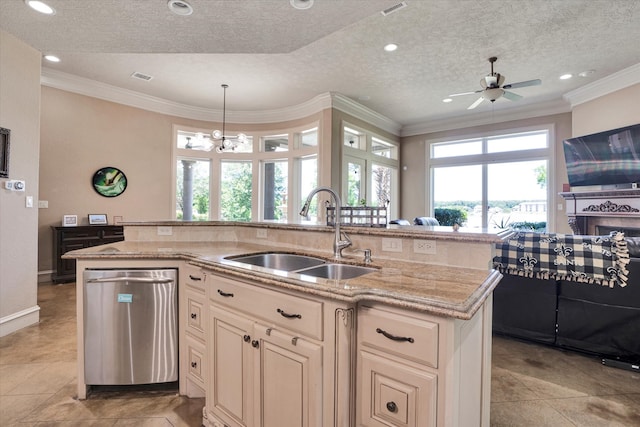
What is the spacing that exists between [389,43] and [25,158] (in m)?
4.33

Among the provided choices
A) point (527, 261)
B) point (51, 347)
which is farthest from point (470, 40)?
point (51, 347)

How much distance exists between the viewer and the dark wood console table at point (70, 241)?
15.2 feet

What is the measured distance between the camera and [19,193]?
3199 millimetres

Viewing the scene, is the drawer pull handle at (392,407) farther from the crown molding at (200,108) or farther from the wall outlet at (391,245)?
the crown molding at (200,108)

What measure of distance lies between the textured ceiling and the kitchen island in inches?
69.4

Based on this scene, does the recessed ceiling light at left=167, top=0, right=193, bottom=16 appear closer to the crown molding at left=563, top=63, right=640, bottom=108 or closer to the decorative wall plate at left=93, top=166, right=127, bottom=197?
the decorative wall plate at left=93, top=166, right=127, bottom=197

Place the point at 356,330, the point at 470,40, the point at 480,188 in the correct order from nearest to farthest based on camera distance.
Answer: the point at 356,330 < the point at 470,40 < the point at 480,188

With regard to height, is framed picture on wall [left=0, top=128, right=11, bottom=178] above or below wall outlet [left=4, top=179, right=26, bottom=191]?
above

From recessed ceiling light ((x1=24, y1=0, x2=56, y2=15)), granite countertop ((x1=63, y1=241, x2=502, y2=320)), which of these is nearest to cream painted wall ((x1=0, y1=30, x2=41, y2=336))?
recessed ceiling light ((x1=24, y1=0, x2=56, y2=15))

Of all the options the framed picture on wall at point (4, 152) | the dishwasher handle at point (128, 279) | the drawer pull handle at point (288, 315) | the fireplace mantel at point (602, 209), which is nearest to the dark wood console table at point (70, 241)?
the framed picture on wall at point (4, 152)

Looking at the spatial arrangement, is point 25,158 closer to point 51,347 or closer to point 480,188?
point 51,347

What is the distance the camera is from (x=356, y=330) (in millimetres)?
1202

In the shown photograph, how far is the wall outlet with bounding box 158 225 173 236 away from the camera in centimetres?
273

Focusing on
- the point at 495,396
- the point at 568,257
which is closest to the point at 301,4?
the point at 568,257
